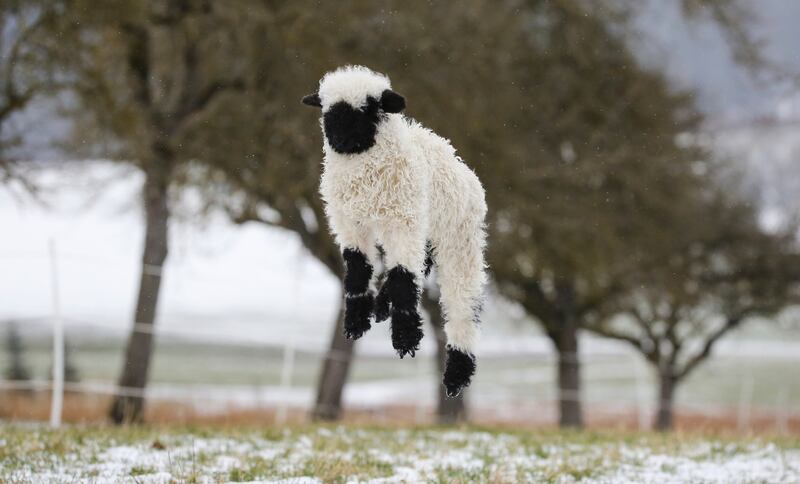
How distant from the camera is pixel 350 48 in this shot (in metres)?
9.48

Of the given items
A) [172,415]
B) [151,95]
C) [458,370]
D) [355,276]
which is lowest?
[172,415]

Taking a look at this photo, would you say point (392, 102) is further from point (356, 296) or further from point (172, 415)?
point (172, 415)

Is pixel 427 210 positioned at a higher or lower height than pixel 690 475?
higher

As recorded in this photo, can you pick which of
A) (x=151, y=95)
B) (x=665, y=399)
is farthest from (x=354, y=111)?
(x=665, y=399)

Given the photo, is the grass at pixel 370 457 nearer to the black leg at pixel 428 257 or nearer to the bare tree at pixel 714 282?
the black leg at pixel 428 257

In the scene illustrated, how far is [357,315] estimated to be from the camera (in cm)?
248

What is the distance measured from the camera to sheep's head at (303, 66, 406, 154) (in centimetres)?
233

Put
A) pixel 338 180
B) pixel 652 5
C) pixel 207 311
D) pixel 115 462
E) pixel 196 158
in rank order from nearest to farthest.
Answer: pixel 338 180 → pixel 115 462 → pixel 196 158 → pixel 652 5 → pixel 207 311

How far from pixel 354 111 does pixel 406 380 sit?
112 feet

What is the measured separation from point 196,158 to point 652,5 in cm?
616

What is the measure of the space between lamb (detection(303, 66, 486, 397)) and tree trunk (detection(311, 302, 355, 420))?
10.1 m

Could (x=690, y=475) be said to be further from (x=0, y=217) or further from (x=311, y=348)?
(x=0, y=217)

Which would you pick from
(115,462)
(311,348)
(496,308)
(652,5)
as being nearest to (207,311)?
(496,308)

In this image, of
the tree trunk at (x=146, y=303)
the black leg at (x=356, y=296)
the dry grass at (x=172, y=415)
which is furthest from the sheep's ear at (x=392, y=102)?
the tree trunk at (x=146, y=303)
